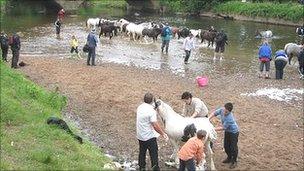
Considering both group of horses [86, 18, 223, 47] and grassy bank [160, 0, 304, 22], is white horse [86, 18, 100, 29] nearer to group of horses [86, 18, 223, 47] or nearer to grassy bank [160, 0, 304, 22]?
group of horses [86, 18, 223, 47]

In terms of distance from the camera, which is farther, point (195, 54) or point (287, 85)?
point (195, 54)

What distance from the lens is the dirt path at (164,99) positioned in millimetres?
15539

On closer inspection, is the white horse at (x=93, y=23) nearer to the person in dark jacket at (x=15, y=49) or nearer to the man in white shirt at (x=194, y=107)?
the person in dark jacket at (x=15, y=49)

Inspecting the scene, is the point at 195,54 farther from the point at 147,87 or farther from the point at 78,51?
the point at 147,87

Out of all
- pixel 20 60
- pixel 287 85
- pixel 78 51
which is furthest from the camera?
pixel 78 51

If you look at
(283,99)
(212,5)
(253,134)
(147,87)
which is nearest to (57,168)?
(253,134)

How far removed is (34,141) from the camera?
551 inches

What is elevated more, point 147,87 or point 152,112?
point 152,112

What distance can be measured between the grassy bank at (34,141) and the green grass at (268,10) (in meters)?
49.5

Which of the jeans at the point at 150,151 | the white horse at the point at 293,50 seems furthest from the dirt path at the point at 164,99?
the white horse at the point at 293,50

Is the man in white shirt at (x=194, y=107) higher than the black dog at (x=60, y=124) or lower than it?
higher

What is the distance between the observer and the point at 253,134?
17047 mm

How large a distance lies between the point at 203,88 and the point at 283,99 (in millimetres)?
3335

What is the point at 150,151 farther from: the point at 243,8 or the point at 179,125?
the point at 243,8
